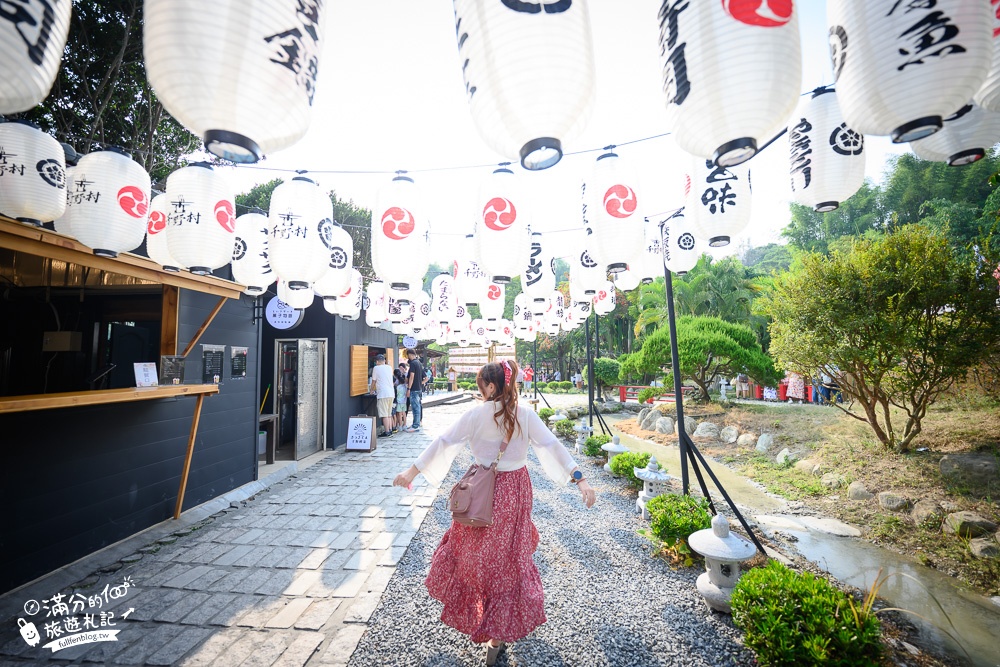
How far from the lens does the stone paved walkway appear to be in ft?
8.53

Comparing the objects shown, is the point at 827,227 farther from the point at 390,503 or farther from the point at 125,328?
the point at 125,328

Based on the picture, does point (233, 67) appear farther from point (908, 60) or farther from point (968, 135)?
point (968, 135)

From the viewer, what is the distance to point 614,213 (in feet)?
11.6

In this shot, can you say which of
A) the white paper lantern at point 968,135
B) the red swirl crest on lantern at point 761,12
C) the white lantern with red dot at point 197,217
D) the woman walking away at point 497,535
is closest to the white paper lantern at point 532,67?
the red swirl crest on lantern at point 761,12

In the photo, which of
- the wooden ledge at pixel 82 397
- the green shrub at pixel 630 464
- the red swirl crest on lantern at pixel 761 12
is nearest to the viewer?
the red swirl crest on lantern at pixel 761 12

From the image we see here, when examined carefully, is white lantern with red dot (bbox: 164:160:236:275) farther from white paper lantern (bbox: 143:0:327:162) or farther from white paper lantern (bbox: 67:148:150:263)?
white paper lantern (bbox: 143:0:327:162)

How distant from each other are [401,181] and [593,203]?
1916 millimetres

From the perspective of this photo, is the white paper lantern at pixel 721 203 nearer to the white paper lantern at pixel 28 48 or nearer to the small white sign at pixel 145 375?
the white paper lantern at pixel 28 48

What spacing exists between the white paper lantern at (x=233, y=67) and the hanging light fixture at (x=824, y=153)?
2995 mm

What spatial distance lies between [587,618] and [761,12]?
375 centimetres

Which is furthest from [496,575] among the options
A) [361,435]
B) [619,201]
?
[361,435]

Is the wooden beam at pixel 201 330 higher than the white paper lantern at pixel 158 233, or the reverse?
the white paper lantern at pixel 158 233

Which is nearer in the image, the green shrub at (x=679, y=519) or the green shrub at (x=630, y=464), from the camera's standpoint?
the green shrub at (x=679, y=519)

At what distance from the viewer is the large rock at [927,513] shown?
5.08 meters
